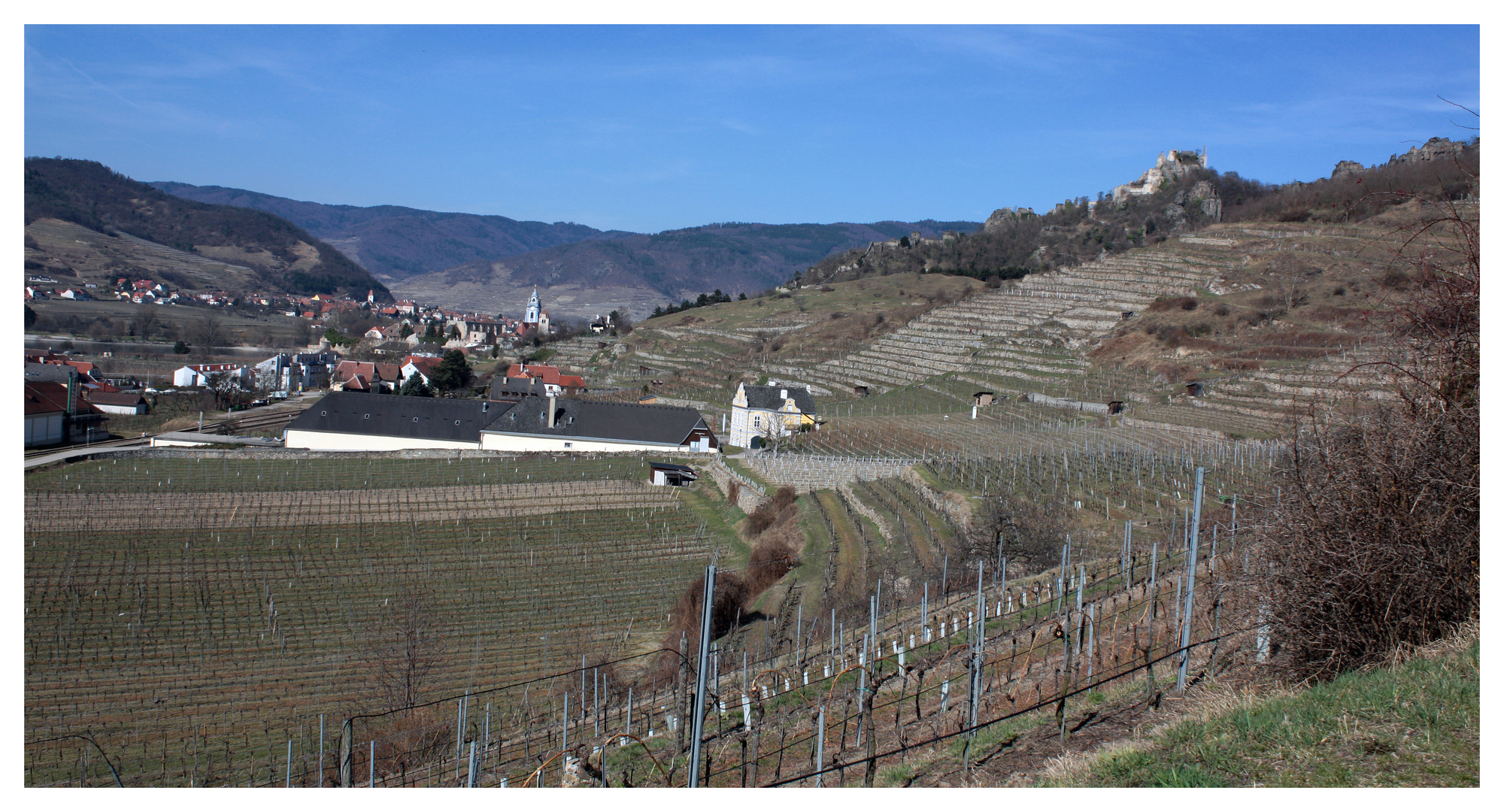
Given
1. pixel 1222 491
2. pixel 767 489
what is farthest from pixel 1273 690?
pixel 767 489

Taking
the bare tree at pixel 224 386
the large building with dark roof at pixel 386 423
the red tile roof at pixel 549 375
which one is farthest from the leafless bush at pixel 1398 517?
the bare tree at pixel 224 386

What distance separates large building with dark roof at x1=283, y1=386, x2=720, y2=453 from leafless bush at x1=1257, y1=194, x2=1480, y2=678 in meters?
36.4

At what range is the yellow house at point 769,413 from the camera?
43875mm

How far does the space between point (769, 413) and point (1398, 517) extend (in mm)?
38079

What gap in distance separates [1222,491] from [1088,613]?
10.5 m

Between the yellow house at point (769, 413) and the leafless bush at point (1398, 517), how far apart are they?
36326 millimetres

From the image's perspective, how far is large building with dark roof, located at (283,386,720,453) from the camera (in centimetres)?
4366

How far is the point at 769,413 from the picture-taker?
44.2 m

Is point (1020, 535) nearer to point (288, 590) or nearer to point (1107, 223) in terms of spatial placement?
point (288, 590)

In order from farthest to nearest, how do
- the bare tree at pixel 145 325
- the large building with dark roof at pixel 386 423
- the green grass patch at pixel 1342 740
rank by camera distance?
1. the bare tree at pixel 145 325
2. the large building with dark roof at pixel 386 423
3. the green grass patch at pixel 1342 740

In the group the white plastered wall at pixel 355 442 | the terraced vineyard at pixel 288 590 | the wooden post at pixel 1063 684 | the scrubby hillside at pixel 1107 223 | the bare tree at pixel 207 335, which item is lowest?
the terraced vineyard at pixel 288 590

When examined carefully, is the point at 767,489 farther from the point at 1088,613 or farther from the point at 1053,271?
the point at 1053,271

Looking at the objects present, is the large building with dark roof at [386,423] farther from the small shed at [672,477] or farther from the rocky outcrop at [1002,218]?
the rocky outcrop at [1002,218]

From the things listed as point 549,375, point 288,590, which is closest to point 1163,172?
point 549,375
